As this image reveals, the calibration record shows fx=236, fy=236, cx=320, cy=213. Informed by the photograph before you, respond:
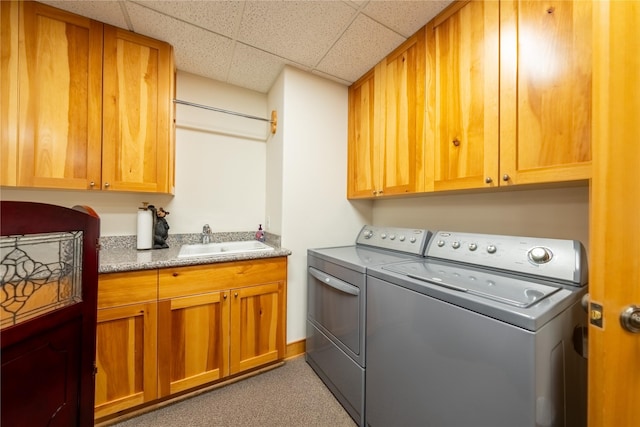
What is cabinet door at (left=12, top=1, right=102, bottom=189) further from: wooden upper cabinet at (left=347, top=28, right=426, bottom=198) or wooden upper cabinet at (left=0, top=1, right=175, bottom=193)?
wooden upper cabinet at (left=347, top=28, right=426, bottom=198)

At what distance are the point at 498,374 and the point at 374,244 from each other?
122 centimetres

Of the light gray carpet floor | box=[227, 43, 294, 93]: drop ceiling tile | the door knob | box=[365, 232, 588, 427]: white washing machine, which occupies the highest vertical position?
box=[227, 43, 294, 93]: drop ceiling tile

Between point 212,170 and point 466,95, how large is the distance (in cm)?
197

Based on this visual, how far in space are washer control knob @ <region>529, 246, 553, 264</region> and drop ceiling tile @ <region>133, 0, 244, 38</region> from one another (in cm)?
197

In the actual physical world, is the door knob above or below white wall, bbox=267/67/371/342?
below

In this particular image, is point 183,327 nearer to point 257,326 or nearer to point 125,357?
point 125,357

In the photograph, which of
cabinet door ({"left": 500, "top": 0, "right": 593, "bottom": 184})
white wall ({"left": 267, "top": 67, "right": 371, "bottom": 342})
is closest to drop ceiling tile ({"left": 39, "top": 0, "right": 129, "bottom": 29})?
white wall ({"left": 267, "top": 67, "right": 371, "bottom": 342})

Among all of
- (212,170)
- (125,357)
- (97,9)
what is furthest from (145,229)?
(97,9)

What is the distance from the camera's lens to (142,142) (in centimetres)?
160

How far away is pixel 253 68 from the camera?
1953 millimetres

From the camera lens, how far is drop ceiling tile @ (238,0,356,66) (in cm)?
137

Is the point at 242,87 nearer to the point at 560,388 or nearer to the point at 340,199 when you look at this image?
the point at 340,199

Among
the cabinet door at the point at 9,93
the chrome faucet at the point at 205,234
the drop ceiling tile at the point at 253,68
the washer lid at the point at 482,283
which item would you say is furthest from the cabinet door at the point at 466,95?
the cabinet door at the point at 9,93

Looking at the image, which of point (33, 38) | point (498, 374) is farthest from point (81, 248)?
point (33, 38)
